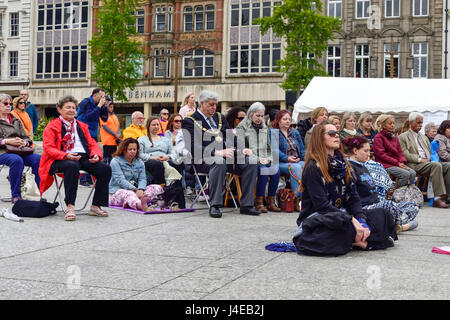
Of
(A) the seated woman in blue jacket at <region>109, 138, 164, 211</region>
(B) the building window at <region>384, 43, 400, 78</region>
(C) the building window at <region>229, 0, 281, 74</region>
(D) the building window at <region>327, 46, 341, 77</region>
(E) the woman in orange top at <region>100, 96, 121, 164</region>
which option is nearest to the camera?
(A) the seated woman in blue jacket at <region>109, 138, 164, 211</region>

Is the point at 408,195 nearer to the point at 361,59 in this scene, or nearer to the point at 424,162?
the point at 424,162

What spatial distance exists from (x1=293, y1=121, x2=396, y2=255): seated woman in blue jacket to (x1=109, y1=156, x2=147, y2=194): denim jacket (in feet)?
13.8

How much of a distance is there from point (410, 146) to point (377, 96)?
6.33 meters

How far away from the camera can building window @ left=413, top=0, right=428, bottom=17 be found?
36875 millimetres

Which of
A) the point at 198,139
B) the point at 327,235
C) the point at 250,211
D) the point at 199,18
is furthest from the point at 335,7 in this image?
the point at 327,235

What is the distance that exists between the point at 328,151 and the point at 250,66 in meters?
35.7

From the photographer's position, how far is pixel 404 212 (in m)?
7.18

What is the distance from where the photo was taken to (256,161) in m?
9.05

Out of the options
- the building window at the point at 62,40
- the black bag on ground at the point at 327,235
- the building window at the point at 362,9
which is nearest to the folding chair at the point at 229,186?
the black bag on ground at the point at 327,235

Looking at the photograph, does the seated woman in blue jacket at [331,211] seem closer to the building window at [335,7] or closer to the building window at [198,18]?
the building window at [335,7]

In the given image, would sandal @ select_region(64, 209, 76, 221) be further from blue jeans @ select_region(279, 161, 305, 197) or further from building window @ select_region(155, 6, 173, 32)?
building window @ select_region(155, 6, 173, 32)

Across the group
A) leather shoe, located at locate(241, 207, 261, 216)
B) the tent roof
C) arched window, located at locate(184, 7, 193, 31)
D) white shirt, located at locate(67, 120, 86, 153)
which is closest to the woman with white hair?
leather shoe, located at locate(241, 207, 261, 216)

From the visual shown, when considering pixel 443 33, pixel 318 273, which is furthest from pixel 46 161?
pixel 443 33

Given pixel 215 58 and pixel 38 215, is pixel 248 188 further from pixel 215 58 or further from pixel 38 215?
pixel 215 58
